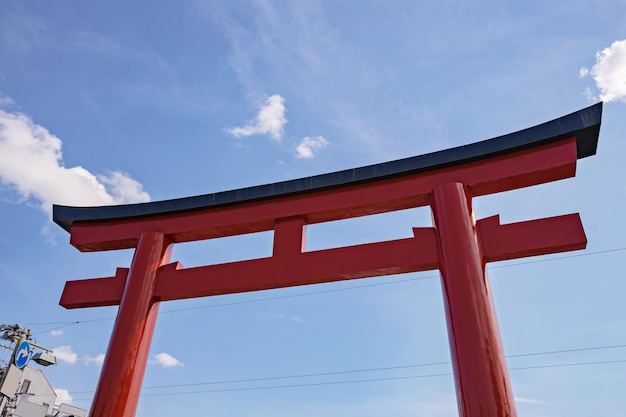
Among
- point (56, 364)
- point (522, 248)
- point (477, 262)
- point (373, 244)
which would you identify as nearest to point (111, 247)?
point (373, 244)

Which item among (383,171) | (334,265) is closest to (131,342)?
(334,265)

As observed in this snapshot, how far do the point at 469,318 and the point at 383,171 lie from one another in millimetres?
1846

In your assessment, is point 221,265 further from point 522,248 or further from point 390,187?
point 522,248

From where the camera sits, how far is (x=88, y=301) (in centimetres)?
481

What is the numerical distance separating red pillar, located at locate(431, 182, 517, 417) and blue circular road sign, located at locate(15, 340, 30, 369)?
11.3m

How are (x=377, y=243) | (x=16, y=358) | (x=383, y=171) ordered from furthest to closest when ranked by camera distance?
(x=16, y=358) < (x=383, y=171) < (x=377, y=243)

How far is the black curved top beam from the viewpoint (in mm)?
4031

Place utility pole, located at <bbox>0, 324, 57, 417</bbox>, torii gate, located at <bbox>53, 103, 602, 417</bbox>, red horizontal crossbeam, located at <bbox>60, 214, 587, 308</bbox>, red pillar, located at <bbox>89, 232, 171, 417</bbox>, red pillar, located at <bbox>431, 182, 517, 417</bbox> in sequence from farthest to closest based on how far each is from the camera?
utility pole, located at <bbox>0, 324, 57, 417</bbox>, red pillar, located at <bbox>89, 232, 171, 417</bbox>, red horizontal crossbeam, located at <bbox>60, 214, 587, 308</bbox>, torii gate, located at <bbox>53, 103, 602, 417</bbox>, red pillar, located at <bbox>431, 182, 517, 417</bbox>

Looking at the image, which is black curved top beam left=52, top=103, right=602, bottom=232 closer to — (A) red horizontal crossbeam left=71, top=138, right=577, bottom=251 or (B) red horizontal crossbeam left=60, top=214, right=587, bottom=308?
(A) red horizontal crossbeam left=71, top=138, right=577, bottom=251

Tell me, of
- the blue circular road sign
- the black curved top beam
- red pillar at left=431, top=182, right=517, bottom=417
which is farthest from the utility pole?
red pillar at left=431, top=182, right=517, bottom=417

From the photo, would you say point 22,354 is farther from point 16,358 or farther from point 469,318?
point 469,318

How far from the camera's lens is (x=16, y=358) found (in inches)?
412

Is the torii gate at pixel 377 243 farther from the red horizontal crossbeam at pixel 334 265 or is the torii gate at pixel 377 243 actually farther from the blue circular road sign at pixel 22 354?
the blue circular road sign at pixel 22 354

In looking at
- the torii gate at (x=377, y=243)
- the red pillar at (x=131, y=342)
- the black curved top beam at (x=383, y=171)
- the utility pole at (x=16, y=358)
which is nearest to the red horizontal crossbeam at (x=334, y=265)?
the torii gate at (x=377, y=243)
